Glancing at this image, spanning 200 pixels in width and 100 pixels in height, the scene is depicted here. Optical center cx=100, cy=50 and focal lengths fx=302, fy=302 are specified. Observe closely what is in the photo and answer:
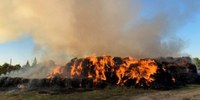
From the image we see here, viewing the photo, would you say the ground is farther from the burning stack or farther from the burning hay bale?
the burning hay bale

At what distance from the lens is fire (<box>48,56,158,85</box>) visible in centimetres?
4044

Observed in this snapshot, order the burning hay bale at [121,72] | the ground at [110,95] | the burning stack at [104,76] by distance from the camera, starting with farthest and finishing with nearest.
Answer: the burning hay bale at [121,72]
the burning stack at [104,76]
the ground at [110,95]

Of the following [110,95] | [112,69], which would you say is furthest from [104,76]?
[110,95]

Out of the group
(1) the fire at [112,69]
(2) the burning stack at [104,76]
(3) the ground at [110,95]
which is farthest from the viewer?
(1) the fire at [112,69]

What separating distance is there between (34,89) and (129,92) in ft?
40.2

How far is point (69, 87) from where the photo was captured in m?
38.7

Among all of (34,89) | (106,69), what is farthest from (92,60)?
(34,89)

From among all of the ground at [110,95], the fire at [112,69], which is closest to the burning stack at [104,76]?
the fire at [112,69]

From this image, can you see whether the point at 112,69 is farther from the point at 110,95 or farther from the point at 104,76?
the point at 110,95

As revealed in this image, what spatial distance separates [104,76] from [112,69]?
1763mm

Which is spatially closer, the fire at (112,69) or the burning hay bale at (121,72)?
the burning hay bale at (121,72)

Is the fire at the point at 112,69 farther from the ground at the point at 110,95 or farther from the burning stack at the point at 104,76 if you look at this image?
the ground at the point at 110,95

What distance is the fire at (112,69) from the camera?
40438 millimetres

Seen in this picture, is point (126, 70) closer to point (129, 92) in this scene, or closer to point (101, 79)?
point (101, 79)
